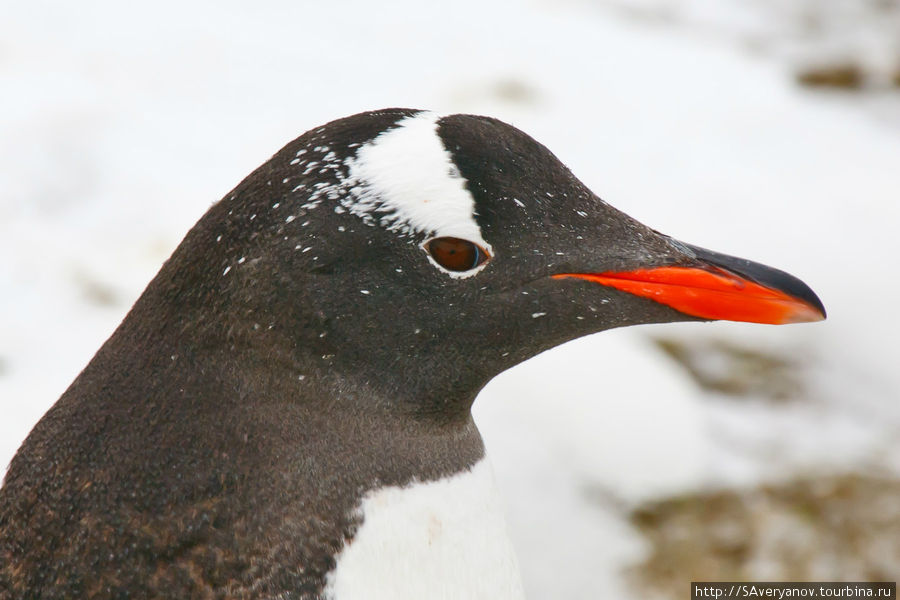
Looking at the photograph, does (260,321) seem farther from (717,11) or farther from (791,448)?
(717,11)

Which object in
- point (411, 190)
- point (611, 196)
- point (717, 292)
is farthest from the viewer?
point (611, 196)

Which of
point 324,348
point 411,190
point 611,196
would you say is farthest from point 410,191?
point 611,196

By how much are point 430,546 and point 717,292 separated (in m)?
0.68

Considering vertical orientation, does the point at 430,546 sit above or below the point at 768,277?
below

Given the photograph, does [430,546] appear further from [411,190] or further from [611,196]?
[611,196]

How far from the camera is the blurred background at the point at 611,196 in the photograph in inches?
134

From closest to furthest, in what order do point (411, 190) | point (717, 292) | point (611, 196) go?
point (411, 190) < point (717, 292) < point (611, 196)

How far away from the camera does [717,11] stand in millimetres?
5438

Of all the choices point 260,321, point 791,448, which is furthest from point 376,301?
point 791,448

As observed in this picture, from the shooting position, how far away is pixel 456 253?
1919 mm

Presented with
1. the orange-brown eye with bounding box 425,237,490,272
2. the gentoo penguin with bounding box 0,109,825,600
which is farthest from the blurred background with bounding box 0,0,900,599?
the orange-brown eye with bounding box 425,237,490,272

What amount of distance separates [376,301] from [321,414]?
223mm

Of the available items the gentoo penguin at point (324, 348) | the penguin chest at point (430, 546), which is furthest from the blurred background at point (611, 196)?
the gentoo penguin at point (324, 348)

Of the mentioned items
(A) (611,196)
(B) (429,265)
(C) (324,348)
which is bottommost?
(C) (324,348)
